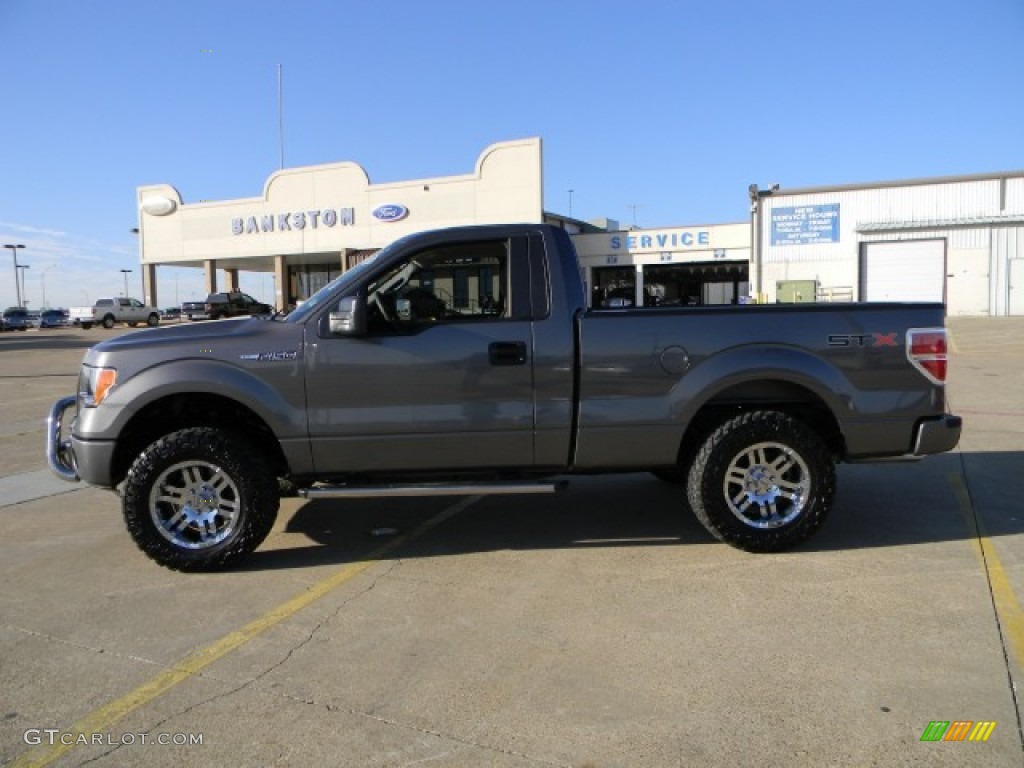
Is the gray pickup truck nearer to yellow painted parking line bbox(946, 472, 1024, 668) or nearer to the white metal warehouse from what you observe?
yellow painted parking line bbox(946, 472, 1024, 668)

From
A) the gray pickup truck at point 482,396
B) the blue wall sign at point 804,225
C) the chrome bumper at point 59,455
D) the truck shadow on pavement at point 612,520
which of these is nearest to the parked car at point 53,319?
the blue wall sign at point 804,225

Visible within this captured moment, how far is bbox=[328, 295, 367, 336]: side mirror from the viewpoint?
4496 mm

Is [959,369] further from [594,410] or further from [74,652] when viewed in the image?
[74,652]

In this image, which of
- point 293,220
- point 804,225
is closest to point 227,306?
point 293,220

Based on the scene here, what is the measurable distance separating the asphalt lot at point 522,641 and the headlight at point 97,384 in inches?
42.6

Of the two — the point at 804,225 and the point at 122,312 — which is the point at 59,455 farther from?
the point at 122,312

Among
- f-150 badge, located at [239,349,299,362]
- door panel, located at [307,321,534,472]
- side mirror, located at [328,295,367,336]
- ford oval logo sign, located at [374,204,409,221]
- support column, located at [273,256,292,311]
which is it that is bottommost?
door panel, located at [307,321,534,472]

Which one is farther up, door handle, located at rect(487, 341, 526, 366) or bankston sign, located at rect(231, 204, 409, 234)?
bankston sign, located at rect(231, 204, 409, 234)

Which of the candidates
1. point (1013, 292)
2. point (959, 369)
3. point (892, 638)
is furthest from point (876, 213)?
point (892, 638)

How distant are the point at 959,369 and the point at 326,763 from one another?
58.2ft

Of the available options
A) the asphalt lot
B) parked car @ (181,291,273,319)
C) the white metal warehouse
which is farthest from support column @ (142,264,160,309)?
the asphalt lot

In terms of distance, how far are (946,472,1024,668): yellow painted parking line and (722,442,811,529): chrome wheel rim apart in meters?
1.09

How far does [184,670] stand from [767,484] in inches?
136

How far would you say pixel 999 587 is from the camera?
4.21 m
